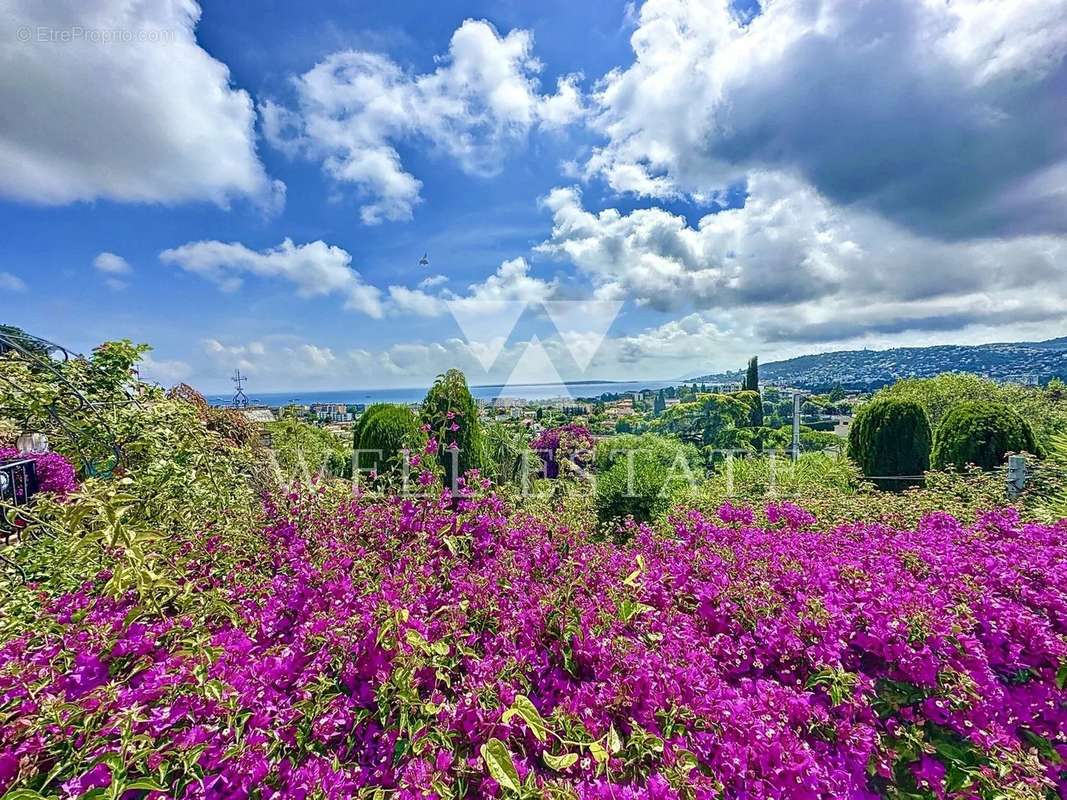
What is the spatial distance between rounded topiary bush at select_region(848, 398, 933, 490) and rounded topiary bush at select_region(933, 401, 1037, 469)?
2.02ft

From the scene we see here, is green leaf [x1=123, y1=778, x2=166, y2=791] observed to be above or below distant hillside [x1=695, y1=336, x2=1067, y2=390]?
below

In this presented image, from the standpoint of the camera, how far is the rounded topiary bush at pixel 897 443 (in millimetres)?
7016

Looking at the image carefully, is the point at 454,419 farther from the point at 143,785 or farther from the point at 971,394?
the point at 971,394

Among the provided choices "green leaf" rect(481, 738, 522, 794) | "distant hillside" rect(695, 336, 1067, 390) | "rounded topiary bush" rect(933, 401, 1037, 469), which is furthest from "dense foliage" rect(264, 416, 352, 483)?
"distant hillside" rect(695, 336, 1067, 390)

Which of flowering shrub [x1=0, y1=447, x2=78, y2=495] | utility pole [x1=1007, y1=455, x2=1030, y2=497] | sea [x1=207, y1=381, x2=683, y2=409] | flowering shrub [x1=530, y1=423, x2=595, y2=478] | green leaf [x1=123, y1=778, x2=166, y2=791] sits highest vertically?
sea [x1=207, y1=381, x2=683, y2=409]

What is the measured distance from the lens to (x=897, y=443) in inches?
278

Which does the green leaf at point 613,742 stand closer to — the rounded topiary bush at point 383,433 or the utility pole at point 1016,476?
the rounded topiary bush at point 383,433

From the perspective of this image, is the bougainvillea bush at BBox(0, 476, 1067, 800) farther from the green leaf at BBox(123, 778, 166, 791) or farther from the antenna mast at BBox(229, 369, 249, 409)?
the antenna mast at BBox(229, 369, 249, 409)

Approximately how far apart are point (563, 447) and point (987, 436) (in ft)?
18.2

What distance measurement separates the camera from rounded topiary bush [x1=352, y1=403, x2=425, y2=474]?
6.11 metres

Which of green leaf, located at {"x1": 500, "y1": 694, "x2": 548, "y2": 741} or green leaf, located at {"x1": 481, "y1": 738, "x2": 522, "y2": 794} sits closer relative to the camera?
green leaf, located at {"x1": 481, "y1": 738, "x2": 522, "y2": 794}

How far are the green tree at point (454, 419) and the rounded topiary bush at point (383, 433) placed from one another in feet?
1.89

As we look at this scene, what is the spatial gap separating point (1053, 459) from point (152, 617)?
776 centimetres

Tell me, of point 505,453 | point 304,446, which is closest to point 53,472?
point 505,453
